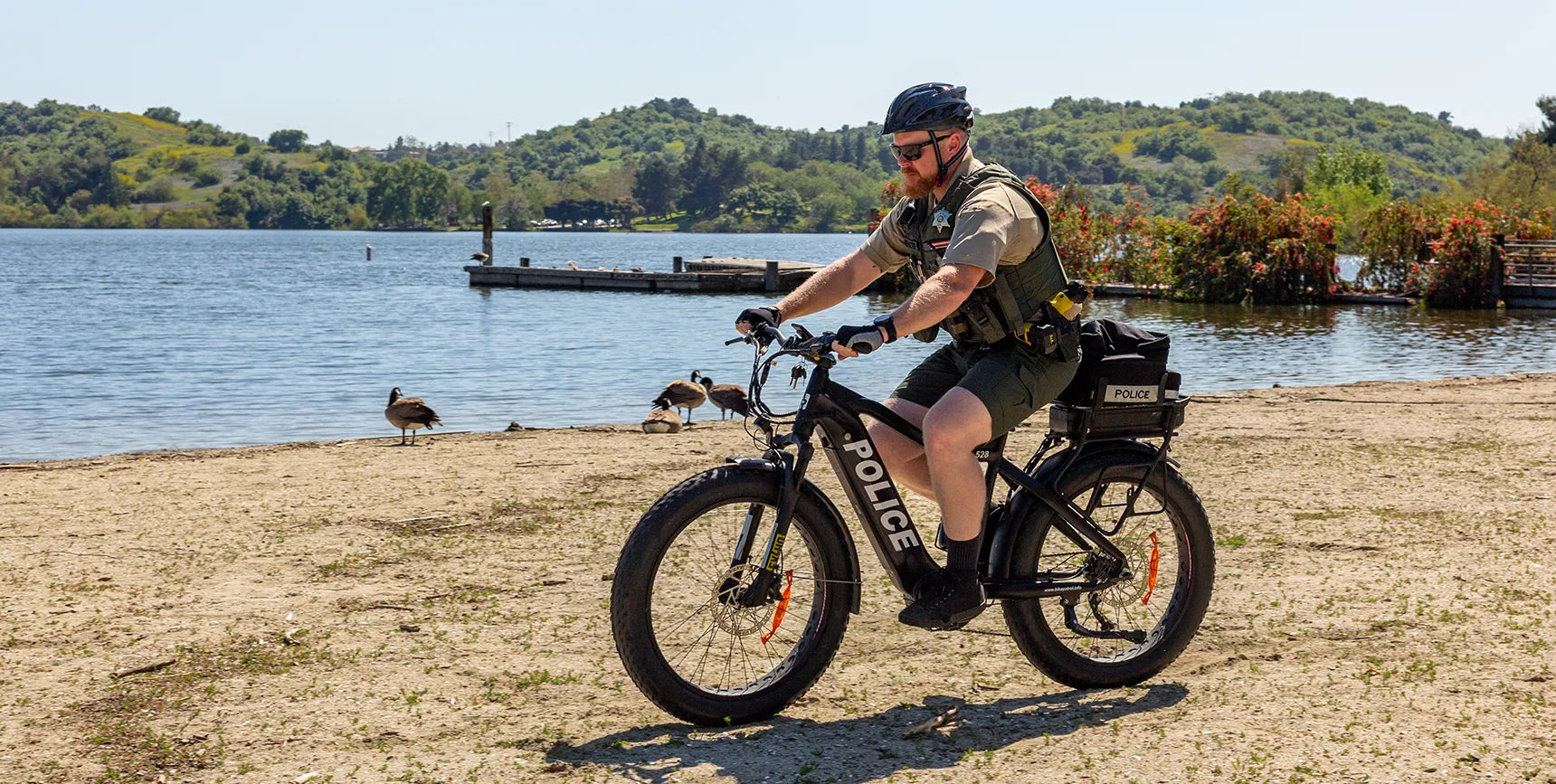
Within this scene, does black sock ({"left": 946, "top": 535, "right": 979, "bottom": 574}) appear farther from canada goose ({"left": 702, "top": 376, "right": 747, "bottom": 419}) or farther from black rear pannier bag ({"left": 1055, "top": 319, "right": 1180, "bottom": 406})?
canada goose ({"left": 702, "top": 376, "right": 747, "bottom": 419})

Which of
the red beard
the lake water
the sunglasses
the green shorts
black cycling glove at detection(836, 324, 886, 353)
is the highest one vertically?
the sunglasses

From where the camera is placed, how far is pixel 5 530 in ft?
25.5

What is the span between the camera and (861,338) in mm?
4109

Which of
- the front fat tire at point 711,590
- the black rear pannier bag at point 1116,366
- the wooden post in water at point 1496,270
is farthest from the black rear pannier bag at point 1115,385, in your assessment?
the wooden post in water at point 1496,270

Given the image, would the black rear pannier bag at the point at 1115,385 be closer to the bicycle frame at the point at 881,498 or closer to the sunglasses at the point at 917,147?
the bicycle frame at the point at 881,498

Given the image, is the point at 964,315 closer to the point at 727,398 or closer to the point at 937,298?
the point at 937,298

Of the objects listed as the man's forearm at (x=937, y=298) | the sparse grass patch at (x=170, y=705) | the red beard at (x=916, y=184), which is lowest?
the sparse grass patch at (x=170, y=705)

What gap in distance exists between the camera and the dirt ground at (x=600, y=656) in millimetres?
4211

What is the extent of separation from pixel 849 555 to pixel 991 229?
1192 millimetres

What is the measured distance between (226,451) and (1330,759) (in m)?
10.4

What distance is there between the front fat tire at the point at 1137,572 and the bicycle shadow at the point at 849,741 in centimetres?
12

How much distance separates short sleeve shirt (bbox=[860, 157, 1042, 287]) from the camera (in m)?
4.27

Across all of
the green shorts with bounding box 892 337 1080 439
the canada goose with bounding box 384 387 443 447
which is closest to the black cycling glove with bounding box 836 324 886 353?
the green shorts with bounding box 892 337 1080 439

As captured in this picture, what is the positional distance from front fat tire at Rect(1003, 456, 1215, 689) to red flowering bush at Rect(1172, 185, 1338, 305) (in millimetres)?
38321
